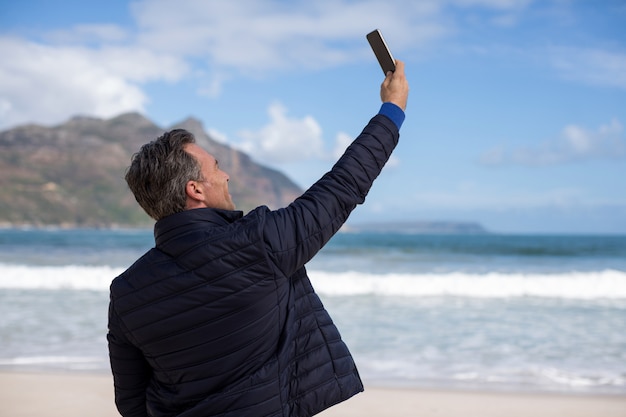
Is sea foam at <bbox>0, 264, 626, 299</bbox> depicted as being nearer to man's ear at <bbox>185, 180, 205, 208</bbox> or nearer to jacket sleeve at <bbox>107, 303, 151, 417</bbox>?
jacket sleeve at <bbox>107, 303, 151, 417</bbox>

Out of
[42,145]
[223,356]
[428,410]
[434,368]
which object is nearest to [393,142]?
[223,356]

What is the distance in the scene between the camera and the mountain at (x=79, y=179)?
69938 mm

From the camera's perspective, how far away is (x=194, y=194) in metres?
1.45

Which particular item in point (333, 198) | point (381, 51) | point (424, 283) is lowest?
point (333, 198)

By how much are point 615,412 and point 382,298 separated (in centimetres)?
638

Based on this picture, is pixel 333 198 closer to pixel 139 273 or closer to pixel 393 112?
pixel 393 112

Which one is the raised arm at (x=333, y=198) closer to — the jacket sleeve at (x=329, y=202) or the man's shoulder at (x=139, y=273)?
the jacket sleeve at (x=329, y=202)

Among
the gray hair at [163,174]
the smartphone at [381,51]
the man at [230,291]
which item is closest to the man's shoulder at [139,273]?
the man at [230,291]

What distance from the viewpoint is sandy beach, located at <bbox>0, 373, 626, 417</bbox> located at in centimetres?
439

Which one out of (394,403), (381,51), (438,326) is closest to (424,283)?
(438,326)

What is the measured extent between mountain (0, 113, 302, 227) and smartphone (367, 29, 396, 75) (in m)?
A: 61.3

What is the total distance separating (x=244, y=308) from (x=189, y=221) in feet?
0.73

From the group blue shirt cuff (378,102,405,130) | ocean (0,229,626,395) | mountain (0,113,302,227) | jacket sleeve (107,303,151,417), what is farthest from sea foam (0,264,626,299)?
mountain (0,113,302,227)

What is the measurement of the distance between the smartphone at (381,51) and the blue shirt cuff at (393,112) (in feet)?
0.37
